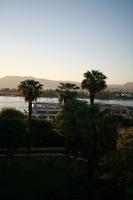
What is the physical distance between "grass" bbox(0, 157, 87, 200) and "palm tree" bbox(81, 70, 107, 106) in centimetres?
1317

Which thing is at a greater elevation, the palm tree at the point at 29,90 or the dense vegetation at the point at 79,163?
the palm tree at the point at 29,90

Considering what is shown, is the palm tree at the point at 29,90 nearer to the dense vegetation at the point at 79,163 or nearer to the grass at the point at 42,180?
the dense vegetation at the point at 79,163

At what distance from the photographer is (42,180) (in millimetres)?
28781

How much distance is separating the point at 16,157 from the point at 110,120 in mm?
16502

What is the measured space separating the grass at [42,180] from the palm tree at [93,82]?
13171mm

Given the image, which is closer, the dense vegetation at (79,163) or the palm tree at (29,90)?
the dense vegetation at (79,163)

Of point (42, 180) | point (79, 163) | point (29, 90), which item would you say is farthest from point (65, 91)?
point (42, 180)

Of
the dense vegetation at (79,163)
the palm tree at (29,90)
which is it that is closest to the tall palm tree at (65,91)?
the palm tree at (29,90)

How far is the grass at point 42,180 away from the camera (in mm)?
24062

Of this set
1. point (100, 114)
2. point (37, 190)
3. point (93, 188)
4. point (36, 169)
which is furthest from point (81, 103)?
point (36, 169)

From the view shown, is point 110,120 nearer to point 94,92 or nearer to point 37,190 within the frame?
point 37,190

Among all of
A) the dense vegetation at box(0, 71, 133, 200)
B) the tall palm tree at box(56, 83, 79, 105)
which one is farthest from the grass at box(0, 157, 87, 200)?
the tall palm tree at box(56, 83, 79, 105)

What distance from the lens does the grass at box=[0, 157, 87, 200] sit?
78.9 feet

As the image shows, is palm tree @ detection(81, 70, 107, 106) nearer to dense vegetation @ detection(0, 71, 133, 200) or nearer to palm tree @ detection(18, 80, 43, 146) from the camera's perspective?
palm tree @ detection(18, 80, 43, 146)
